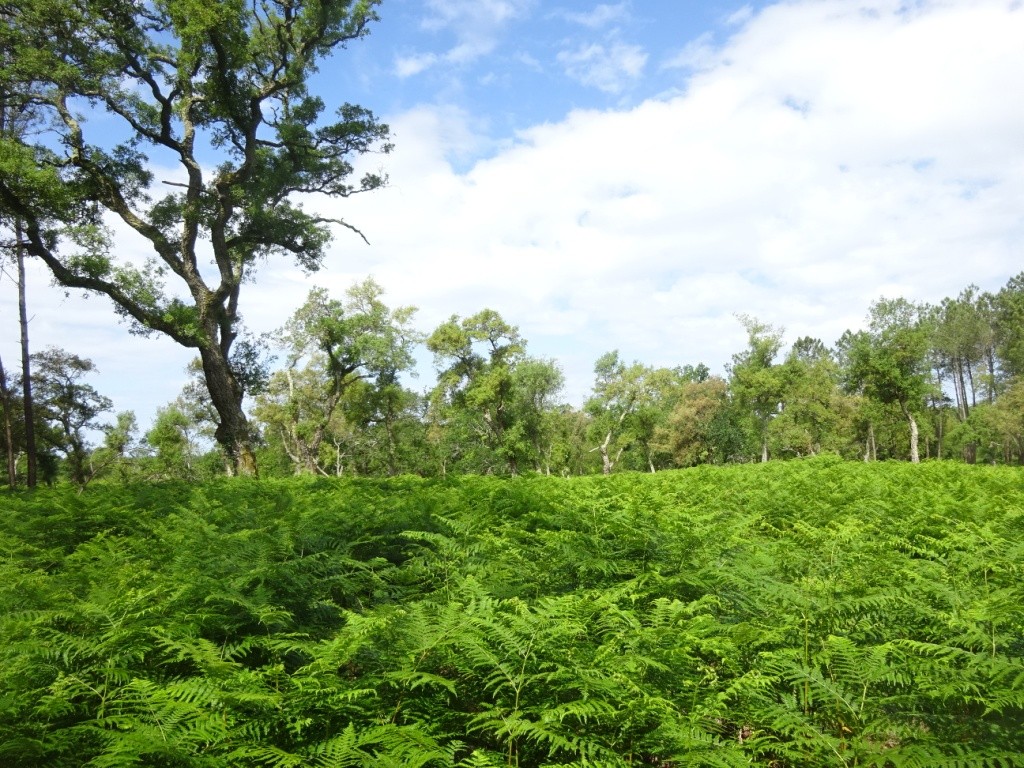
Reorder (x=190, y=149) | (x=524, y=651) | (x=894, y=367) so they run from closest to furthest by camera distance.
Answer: (x=524, y=651) → (x=190, y=149) → (x=894, y=367)

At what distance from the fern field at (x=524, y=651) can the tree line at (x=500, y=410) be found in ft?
85.6

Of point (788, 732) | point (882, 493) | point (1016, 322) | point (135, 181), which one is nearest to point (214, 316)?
point (135, 181)

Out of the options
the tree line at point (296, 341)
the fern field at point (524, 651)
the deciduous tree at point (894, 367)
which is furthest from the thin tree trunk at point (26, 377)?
the deciduous tree at point (894, 367)

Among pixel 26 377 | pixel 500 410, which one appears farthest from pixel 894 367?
pixel 26 377

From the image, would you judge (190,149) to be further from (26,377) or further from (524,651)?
(524,651)

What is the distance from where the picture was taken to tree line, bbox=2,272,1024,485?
3106cm

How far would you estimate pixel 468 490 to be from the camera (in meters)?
8.99

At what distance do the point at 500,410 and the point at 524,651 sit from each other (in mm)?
39697

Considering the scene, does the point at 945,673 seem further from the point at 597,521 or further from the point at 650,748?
the point at 597,521

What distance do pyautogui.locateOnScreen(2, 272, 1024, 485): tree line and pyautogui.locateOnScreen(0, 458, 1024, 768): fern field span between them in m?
26.1

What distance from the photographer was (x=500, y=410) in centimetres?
4275

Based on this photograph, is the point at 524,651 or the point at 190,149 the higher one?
the point at 190,149

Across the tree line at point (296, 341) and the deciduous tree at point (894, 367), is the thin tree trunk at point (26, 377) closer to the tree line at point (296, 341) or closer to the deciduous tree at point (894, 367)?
the tree line at point (296, 341)

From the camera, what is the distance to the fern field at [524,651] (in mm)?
2637
